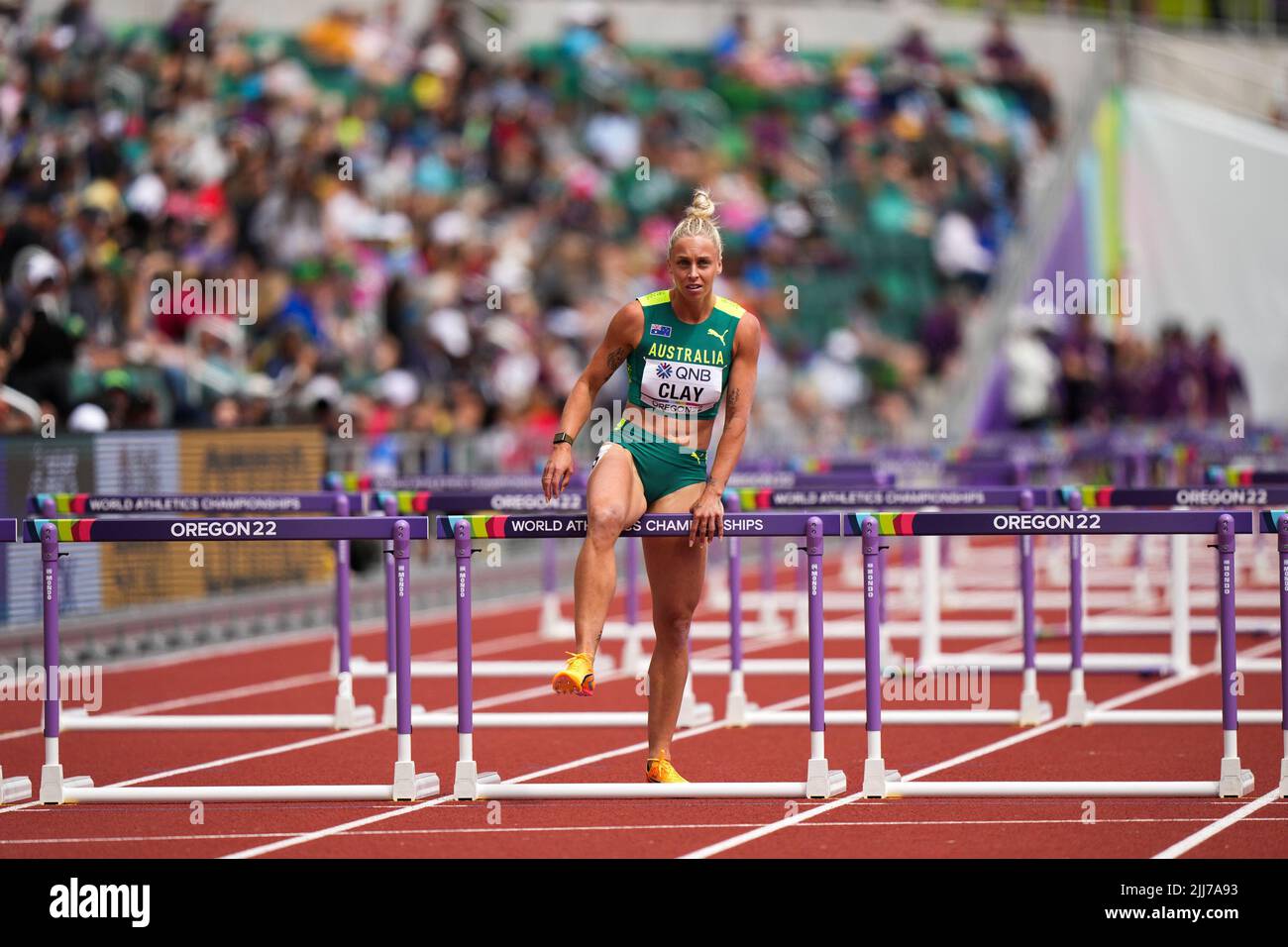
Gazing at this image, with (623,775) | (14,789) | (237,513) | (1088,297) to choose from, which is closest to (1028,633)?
(623,775)

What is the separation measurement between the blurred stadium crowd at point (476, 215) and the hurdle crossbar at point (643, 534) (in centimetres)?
670

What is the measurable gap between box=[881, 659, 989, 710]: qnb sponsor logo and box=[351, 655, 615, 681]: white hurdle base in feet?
6.62

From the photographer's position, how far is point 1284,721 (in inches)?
345

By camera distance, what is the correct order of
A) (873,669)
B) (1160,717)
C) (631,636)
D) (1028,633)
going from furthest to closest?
(631,636) < (1160,717) < (1028,633) < (873,669)

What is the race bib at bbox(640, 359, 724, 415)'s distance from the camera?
8.77m

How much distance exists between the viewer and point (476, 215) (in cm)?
2462

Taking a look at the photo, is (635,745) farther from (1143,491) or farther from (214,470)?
(214,470)

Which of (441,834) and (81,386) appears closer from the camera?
(441,834)

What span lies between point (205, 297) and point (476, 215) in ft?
18.8

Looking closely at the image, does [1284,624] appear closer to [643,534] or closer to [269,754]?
[643,534]

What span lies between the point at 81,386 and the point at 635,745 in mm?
6491

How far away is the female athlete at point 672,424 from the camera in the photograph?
338 inches

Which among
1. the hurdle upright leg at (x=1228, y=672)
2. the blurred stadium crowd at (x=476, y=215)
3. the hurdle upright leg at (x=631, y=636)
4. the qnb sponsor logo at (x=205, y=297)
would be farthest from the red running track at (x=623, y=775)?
the qnb sponsor logo at (x=205, y=297)
